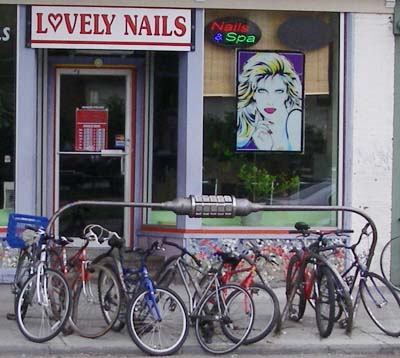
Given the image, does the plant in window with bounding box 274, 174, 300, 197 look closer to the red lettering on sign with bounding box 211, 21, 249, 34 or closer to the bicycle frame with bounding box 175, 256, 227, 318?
the red lettering on sign with bounding box 211, 21, 249, 34

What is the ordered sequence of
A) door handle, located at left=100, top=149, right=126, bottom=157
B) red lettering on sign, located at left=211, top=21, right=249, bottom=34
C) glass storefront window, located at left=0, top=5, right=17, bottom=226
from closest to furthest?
glass storefront window, located at left=0, top=5, right=17, bottom=226 < red lettering on sign, located at left=211, top=21, right=249, bottom=34 < door handle, located at left=100, top=149, right=126, bottom=157

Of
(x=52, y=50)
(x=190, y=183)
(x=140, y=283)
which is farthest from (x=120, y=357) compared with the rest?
(x=52, y=50)

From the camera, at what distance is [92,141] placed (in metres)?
11.7

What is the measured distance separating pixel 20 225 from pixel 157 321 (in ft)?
6.09

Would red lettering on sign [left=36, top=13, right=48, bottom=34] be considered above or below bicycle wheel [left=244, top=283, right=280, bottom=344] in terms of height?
above

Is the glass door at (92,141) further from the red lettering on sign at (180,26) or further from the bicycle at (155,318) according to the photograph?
the bicycle at (155,318)

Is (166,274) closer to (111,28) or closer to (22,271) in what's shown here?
(22,271)

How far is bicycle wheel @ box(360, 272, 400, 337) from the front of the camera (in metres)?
8.53

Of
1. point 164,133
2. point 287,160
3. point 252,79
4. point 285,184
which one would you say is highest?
point 252,79

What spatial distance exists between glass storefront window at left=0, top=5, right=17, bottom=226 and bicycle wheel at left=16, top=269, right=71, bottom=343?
2.94 m

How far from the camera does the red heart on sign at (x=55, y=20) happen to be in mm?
10672

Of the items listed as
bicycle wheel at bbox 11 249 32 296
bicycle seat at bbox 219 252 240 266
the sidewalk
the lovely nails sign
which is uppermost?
the lovely nails sign

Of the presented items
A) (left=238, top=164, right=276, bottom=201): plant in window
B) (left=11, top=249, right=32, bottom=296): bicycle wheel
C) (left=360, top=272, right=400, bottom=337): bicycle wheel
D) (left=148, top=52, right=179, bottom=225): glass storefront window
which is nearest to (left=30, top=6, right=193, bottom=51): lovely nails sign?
(left=148, top=52, right=179, bottom=225): glass storefront window

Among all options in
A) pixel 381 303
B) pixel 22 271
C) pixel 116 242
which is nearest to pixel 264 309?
pixel 381 303
